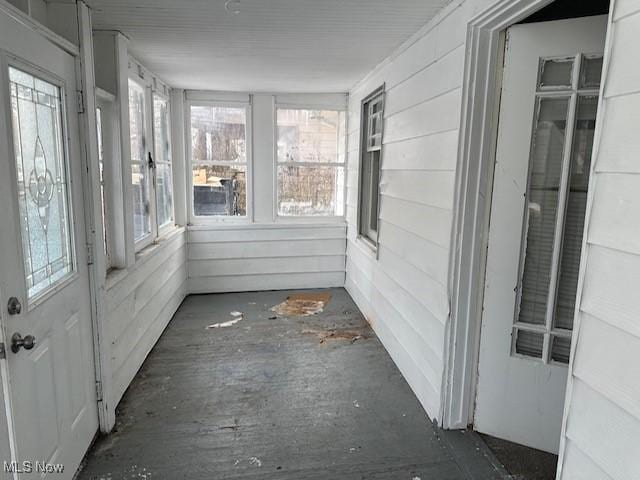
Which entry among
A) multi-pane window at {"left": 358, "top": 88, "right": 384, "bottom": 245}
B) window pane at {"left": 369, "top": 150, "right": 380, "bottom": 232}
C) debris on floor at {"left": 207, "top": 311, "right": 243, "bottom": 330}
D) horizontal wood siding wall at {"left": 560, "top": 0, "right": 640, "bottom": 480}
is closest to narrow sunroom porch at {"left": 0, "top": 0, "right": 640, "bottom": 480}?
horizontal wood siding wall at {"left": 560, "top": 0, "right": 640, "bottom": 480}

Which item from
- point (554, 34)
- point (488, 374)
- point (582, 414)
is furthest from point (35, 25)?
point (488, 374)

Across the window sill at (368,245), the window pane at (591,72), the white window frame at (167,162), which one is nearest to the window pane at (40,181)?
the white window frame at (167,162)

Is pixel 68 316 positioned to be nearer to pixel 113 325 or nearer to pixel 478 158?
pixel 113 325

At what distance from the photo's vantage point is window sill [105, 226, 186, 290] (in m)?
2.43

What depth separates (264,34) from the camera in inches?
103

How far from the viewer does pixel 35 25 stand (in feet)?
5.27

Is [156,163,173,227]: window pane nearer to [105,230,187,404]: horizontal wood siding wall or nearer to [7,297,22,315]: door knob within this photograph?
[105,230,187,404]: horizontal wood siding wall

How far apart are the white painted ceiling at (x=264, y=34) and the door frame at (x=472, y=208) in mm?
396

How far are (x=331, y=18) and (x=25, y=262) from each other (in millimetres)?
1938

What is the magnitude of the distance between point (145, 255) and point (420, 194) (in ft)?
6.60

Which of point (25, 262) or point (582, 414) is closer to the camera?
point (582, 414)

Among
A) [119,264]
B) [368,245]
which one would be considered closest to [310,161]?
[368,245]

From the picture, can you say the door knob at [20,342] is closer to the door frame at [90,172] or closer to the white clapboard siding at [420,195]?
the door frame at [90,172]

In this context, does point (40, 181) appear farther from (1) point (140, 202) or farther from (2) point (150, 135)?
(2) point (150, 135)
